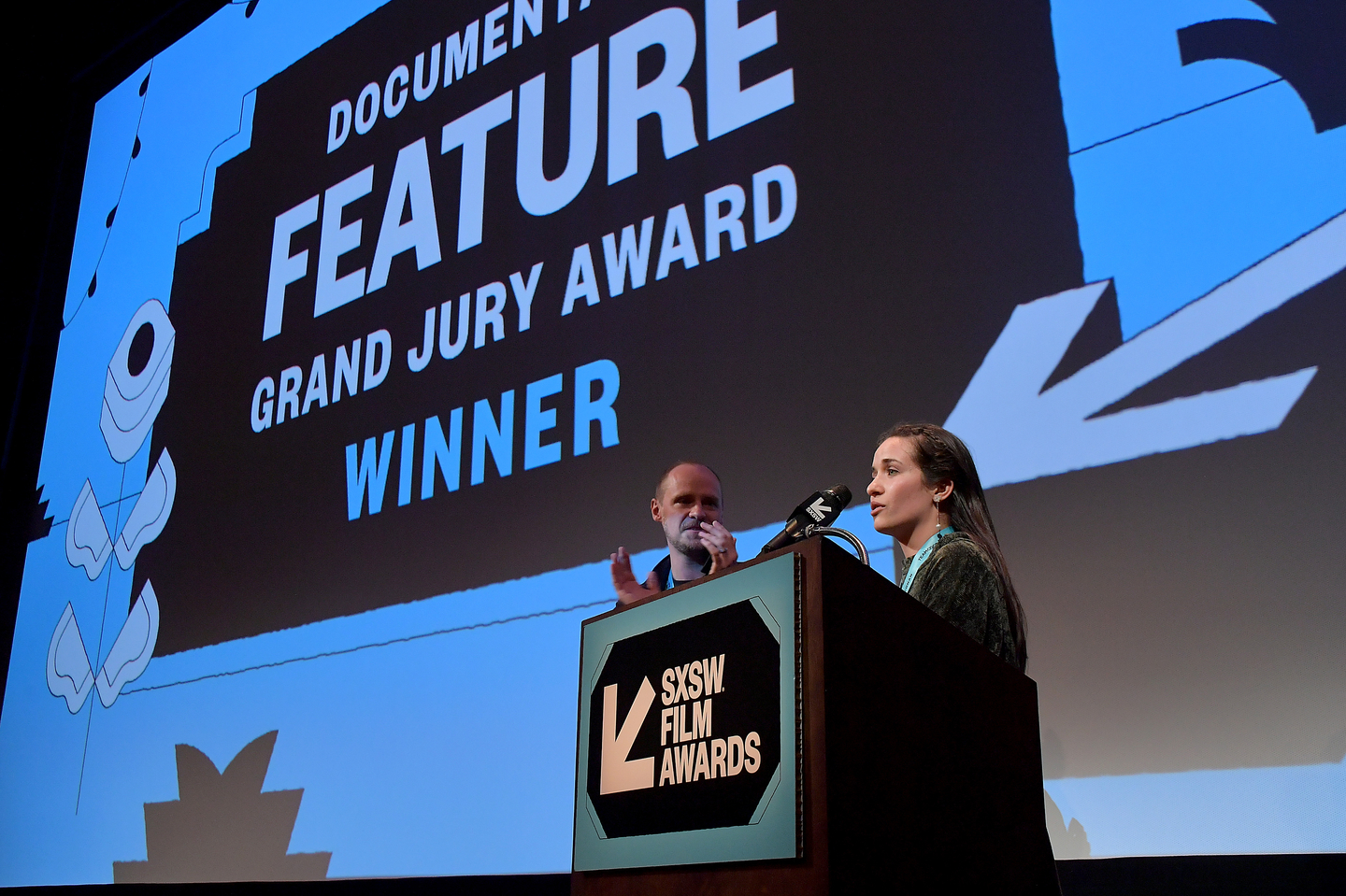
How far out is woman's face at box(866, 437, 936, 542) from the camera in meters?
1.67

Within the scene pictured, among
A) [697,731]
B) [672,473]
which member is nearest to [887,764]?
[697,731]

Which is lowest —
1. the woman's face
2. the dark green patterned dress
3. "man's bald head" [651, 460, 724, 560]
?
the dark green patterned dress

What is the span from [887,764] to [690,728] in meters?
0.20

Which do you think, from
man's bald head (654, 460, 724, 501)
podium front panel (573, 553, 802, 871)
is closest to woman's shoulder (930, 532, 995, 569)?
podium front panel (573, 553, 802, 871)

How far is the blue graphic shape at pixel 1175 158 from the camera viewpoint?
6.63 ft

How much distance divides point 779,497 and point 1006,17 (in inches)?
45.3

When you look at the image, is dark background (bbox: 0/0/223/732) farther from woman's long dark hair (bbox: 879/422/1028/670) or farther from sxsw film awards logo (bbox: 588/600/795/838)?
sxsw film awards logo (bbox: 588/600/795/838)

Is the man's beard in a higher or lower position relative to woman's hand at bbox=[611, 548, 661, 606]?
higher

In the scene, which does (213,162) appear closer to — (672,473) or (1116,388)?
(672,473)

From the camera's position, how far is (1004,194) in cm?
237

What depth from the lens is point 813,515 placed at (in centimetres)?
140

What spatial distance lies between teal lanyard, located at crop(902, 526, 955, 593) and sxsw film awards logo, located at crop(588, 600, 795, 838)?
0.44 m

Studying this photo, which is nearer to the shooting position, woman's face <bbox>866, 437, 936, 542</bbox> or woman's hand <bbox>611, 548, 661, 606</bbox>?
woman's face <bbox>866, 437, 936, 542</bbox>

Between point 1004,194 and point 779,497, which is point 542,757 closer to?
point 779,497
